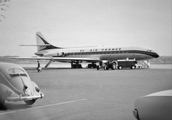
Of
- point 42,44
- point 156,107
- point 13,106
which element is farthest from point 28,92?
point 42,44

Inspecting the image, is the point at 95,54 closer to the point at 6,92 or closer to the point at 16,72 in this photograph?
the point at 16,72

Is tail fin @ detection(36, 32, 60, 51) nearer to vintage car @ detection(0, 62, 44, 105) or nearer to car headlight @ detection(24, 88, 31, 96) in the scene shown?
vintage car @ detection(0, 62, 44, 105)

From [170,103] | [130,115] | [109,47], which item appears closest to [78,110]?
[130,115]

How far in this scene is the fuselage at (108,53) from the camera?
4712 cm

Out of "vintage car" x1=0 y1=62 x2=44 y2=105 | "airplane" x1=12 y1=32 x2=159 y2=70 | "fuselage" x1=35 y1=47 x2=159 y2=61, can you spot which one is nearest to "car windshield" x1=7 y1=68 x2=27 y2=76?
"vintage car" x1=0 y1=62 x2=44 y2=105

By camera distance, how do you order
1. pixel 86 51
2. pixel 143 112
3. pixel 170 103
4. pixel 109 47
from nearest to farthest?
pixel 170 103, pixel 143 112, pixel 109 47, pixel 86 51

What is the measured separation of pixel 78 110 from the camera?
868cm

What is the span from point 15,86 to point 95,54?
43.9 m

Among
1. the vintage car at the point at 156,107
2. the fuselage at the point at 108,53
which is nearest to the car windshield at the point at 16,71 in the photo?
the vintage car at the point at 156,107

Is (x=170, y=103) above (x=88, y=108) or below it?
above

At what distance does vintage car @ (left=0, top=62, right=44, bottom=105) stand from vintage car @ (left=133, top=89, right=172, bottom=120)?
197 inches

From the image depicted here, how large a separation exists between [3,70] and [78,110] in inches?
112

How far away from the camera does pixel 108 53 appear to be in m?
50.7

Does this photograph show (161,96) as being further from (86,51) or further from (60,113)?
(86,51)
